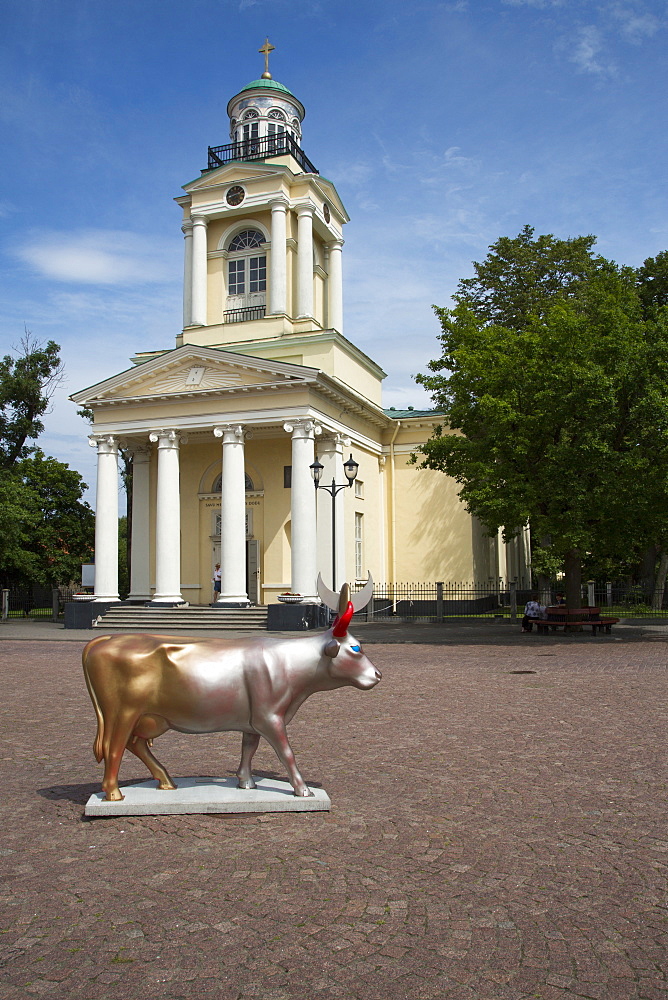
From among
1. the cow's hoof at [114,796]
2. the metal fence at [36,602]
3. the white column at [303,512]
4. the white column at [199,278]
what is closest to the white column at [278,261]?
the white column at [199,278]

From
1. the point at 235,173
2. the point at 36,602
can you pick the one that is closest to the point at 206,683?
the point at 235,173

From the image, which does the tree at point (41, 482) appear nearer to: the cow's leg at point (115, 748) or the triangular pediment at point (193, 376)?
the triangular pediment at point (193, 376)

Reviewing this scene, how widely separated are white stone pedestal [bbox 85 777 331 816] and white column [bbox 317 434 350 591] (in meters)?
22.4

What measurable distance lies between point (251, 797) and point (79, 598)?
24.3 m

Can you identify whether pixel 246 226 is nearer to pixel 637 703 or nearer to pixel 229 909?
pixel 637 703

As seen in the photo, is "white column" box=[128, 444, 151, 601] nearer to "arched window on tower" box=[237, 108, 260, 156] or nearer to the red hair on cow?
"arched window on tower" box=[237, 108, 260, 156]

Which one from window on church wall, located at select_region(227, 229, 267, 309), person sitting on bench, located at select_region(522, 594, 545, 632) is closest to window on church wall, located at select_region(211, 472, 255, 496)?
window on church wall, located at select_region(227, 229, 267, 309)

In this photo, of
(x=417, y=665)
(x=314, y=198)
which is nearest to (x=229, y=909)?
(x=417, y=665)

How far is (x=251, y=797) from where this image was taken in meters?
6.08

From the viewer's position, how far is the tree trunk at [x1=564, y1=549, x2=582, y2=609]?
22.9 meters

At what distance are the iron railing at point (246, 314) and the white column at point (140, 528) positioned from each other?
6418mm

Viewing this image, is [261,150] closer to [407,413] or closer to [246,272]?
[246,272]

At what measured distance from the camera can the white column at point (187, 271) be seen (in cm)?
3449

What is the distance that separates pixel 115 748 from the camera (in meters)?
5.93
